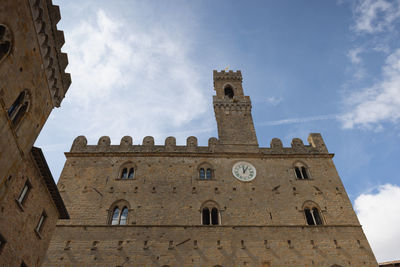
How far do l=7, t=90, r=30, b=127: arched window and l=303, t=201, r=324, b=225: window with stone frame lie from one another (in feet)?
42.5

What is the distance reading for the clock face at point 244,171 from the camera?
15812mm

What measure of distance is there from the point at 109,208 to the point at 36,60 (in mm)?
8252

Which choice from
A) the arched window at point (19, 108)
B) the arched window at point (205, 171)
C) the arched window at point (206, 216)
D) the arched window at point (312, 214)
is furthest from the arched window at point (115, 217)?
the arched window at point (312, 214)

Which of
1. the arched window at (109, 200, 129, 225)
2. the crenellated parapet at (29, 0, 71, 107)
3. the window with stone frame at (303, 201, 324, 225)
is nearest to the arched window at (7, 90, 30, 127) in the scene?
the crenellated parapet at (29, 0, 71, 107)

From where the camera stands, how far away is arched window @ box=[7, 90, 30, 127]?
7645 millimetres

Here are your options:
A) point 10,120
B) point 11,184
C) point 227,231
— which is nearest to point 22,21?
point 10,120

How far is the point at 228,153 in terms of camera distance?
1684cm

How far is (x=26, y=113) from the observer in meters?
8.18

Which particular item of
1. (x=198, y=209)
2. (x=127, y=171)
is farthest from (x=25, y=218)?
(x=198, y=209)

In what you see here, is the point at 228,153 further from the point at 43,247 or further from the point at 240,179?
the point at 43,247

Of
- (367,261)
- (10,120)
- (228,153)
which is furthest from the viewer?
(228,153)

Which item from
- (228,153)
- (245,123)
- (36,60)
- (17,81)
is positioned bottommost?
(17,81)

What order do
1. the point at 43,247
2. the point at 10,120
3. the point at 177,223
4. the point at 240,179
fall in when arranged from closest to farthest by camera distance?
the point at 10,120
the point at 43,247
the point at 177,223
the point at 240,179

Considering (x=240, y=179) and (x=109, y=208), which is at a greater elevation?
(x=240, y=179)
